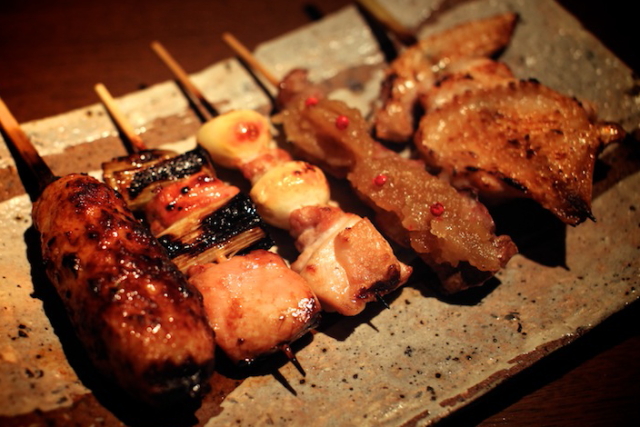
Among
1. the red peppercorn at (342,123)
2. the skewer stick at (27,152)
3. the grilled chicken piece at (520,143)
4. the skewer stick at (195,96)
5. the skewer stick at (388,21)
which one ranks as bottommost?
the skewer stick at (27,152)

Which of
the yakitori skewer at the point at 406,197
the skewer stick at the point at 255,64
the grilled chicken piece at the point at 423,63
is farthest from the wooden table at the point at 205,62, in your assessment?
the grilled chicken piece at the point at 423,63

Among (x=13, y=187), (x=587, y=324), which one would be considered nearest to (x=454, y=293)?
(x=587, y=324)

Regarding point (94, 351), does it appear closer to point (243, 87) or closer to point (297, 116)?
point (297, 116)

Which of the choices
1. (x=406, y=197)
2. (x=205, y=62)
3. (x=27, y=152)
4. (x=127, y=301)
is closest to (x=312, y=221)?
(x=406, y=197)

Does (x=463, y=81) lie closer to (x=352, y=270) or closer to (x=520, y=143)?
(x=520, y=143)

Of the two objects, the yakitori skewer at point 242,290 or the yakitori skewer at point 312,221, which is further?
the yakitori skewer at point 312,221

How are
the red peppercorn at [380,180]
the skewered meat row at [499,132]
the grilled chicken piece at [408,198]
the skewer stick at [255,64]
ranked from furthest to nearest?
the skewer stick at [255,64]
the skewered meat row at [499,132]
the red peppercorn at [380,180]
the grilled chicken piece at [408,198]

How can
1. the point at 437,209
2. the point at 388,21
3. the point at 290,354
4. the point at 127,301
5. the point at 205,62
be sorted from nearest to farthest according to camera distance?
the point at 127,301 → the point at 290,354 → the point at 437,209 → the point at 388,21 → the point at 205,62

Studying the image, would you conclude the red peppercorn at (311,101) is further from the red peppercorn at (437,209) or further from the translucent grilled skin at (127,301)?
the translucent grilled skin at (127,301)
